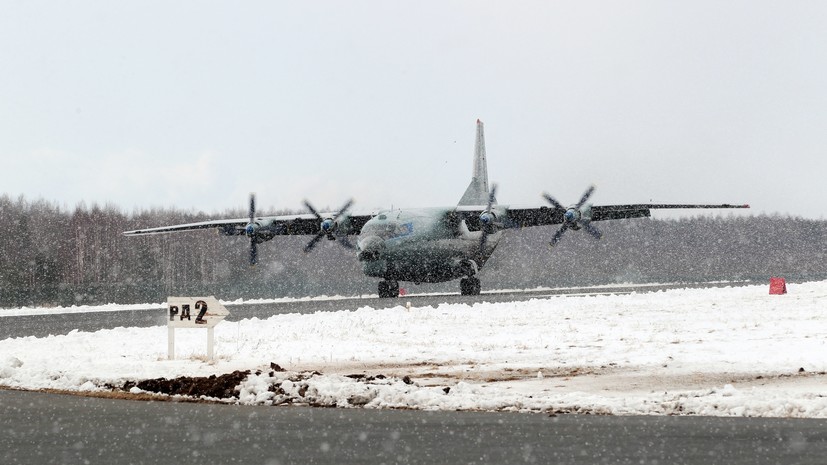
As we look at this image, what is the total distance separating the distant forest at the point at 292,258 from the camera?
7250 cm

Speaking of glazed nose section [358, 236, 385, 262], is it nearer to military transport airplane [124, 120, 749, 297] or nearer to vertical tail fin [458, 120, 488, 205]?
military transport airplane [124, 120, 749, 297]

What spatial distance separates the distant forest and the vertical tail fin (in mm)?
16179

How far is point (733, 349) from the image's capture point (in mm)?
17266

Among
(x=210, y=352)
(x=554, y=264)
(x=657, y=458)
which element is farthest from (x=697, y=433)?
(x=554, y=264)

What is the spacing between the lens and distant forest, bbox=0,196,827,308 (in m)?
72.5

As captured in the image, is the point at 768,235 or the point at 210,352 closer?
the point at 210,352

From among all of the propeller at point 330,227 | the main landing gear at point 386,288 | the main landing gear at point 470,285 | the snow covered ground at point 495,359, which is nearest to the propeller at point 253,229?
the propeller at point 330,227

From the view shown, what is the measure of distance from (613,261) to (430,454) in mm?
130015

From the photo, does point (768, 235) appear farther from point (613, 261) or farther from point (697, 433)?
point (697, 433)

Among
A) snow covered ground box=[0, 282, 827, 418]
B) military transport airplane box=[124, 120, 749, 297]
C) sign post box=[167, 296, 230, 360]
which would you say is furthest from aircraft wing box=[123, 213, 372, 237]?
sign post box=[167, 296, 230, 360]

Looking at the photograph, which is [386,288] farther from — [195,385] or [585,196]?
[195,385]

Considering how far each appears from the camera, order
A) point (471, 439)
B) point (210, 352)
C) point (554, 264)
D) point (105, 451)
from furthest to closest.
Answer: point (554, 264), point (210, 352), point (471, 439), point (105, 451)

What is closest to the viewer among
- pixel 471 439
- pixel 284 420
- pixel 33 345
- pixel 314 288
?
pixel 471 439

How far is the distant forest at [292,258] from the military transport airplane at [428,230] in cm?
1197
